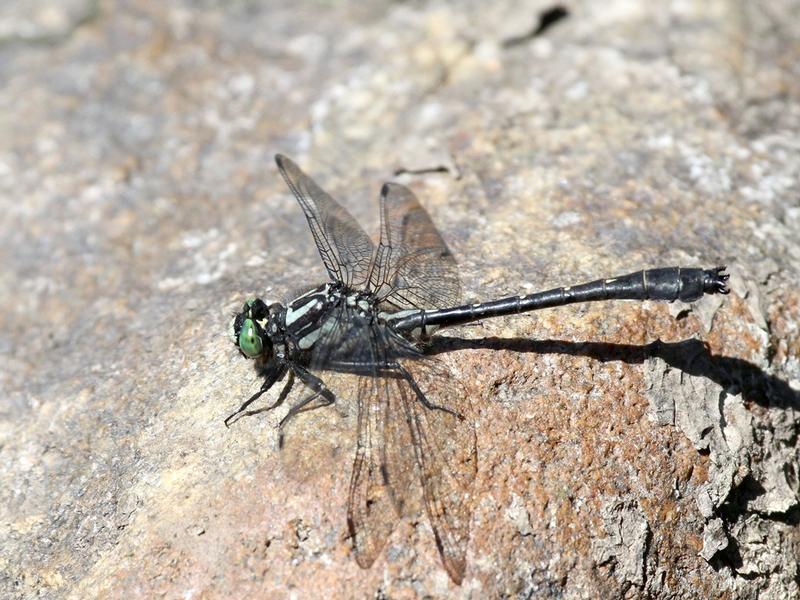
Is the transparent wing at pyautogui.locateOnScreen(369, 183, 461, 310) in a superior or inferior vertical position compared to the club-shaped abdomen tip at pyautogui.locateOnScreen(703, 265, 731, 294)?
inferior

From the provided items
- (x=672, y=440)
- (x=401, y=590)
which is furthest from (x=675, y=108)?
(x=401, y=590)

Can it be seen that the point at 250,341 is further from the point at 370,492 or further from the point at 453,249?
the point at 453,249

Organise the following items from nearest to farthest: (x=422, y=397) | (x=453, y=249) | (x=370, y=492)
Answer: (x=370, y=492), (x=422, y=397), (x=453, y=249)

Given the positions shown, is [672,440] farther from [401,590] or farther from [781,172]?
[781,172]

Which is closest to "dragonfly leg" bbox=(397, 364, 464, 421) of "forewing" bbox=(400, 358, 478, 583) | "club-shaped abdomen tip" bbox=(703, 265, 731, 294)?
"forewing" bbox=(400, 358, 478, 583)

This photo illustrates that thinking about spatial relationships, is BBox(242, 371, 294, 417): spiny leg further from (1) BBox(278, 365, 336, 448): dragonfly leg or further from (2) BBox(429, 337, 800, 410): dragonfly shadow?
(2) BBox(429, 337, 800, 410): dragonfly shadow

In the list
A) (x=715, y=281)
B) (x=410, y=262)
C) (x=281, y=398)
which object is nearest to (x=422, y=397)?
(x=281, y=398)
